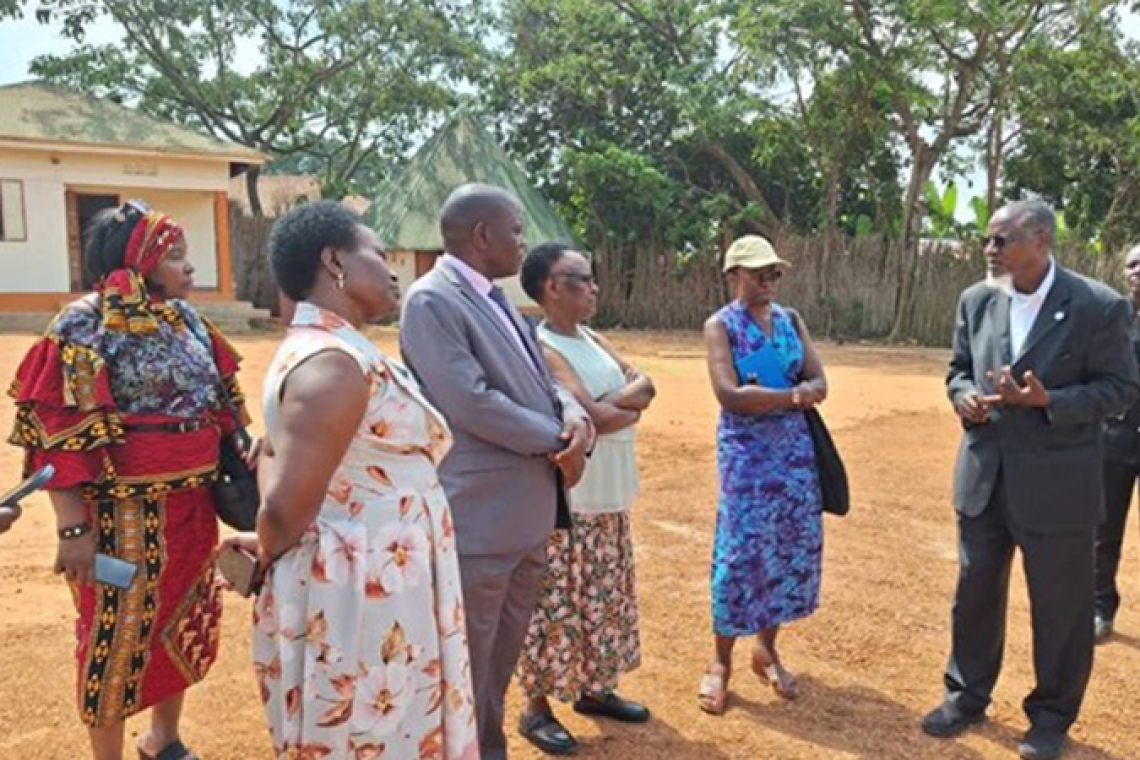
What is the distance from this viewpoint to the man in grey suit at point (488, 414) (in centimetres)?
268

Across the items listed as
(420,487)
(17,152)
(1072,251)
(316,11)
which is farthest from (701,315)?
(420,487)

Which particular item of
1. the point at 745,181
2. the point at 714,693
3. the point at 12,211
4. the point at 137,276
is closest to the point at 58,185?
the point at 12,211

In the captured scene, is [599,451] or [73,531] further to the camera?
[599,451]

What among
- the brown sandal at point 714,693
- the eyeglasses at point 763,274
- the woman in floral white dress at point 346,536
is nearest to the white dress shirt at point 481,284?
the woman in floral white dress at point 346,536

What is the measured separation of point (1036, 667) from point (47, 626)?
3992 millimetres

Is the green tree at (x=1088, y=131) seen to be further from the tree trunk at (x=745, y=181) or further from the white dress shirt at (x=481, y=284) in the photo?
the white dress shirt at (x=481, y=284)

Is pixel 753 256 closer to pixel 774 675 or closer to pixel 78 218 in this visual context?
pixel 774 675

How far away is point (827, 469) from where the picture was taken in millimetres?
3881

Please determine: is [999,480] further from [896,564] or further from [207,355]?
[207,355]

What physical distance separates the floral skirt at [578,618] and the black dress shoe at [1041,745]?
4.55 ft

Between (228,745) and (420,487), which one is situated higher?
(420,487)

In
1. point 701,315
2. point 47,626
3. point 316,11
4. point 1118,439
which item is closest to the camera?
point 47,626

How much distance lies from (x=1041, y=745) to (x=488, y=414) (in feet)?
7.36

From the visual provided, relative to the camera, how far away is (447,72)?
24.6 m
